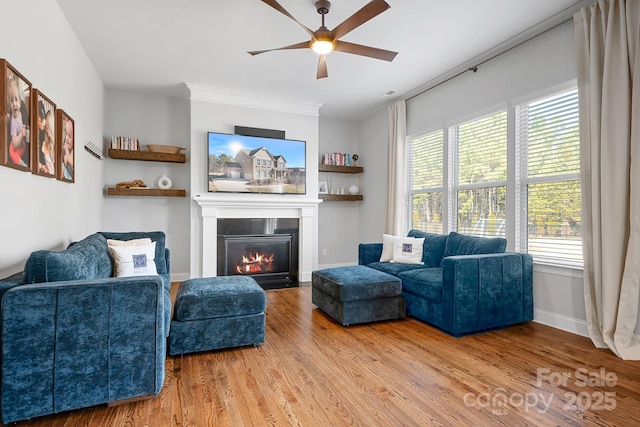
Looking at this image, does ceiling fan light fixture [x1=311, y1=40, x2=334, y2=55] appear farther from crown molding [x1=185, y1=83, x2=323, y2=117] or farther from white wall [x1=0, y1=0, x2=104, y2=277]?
crown molding [x1=185, y1=83, x2=323, y2=117]

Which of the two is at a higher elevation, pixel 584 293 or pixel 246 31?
pixel 246 31

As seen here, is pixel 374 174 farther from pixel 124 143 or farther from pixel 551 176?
pixel 124 143

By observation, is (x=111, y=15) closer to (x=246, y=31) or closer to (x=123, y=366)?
(x=246, y=31)

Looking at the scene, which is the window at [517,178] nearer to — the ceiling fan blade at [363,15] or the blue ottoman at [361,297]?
the blue ottoman at [361,297]

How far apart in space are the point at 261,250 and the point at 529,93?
3899 mm

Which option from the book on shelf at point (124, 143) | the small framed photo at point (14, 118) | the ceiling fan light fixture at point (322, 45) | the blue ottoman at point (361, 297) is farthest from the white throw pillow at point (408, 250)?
the book on shelf at point (124, 143)

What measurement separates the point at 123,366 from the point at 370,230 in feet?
15.4

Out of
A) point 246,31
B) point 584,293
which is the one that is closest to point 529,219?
point 584,293

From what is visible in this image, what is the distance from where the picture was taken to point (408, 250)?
4.08 metres

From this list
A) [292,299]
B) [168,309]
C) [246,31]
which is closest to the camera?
[168,309]

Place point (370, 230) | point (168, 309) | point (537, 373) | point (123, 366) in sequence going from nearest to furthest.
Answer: point (123, 366) → point (537, 373) → point (168, 309) → point (370, 230)

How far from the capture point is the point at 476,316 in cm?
295

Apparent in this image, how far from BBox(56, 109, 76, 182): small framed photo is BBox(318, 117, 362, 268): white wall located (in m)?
3.79

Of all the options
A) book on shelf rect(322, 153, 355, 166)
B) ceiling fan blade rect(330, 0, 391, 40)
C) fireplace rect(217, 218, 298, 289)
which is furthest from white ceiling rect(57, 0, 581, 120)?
fireplace rect(217, 218, 298, 289)
